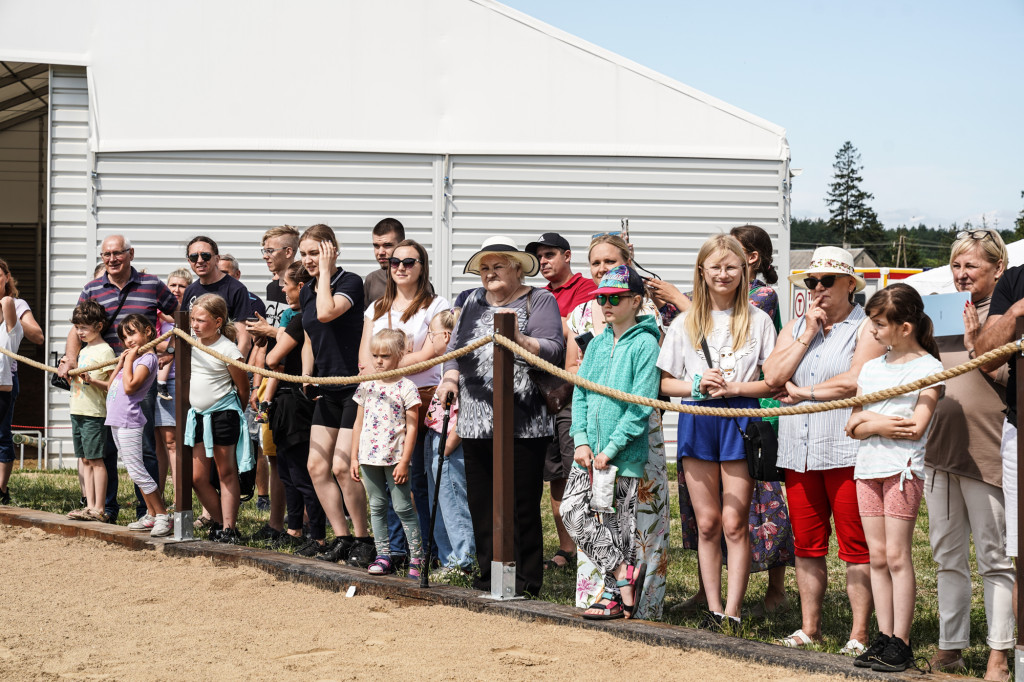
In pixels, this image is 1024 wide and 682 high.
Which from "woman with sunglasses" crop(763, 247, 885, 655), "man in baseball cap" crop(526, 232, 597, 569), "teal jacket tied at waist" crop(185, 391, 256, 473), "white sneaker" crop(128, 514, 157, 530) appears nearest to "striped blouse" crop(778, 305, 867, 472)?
"woman with sunglasses" crop(763, 247, 885, 655)

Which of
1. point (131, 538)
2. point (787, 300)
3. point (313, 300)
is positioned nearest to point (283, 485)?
point (131, 538)

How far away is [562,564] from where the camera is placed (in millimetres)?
6742

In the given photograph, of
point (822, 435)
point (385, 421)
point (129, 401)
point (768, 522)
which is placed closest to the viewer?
point (822, 435)

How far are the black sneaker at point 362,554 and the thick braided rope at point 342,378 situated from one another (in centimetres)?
94

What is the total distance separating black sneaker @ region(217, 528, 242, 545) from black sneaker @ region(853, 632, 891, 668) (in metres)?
4.26

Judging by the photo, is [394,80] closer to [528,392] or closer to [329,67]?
Result: [329,67]

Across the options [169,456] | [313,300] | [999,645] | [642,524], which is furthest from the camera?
[169,456]

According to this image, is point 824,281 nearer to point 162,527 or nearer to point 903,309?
point 903,309

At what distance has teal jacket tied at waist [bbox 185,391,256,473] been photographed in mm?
7012

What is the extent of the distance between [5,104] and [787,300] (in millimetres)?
13811

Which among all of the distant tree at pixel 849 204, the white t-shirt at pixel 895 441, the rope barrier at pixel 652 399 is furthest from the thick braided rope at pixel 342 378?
the distant tree at pixel 849 204

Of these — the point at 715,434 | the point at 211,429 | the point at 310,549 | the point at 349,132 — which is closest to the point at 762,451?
the point at 715,434

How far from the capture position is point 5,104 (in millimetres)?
18688

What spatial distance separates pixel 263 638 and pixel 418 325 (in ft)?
6.63
